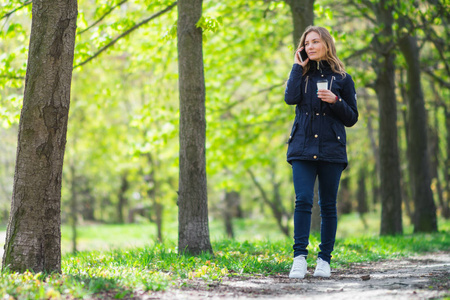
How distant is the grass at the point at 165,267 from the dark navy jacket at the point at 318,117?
4.12 ft

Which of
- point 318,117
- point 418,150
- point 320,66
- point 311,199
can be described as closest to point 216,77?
point 418,150

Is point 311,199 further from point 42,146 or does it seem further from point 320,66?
point 42,146

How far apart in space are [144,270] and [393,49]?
275 inches

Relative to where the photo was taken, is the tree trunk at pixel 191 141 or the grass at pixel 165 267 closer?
the grass at pixel 165 267

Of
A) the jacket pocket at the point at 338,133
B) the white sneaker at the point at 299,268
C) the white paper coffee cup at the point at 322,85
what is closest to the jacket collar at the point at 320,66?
the white paper coffee cup at the point at 322,85

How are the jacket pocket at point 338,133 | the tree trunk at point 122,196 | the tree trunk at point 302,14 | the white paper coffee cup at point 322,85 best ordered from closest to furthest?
the white paper coffee cup at point 322,85 < the jacket pocket at point 338,133 < the tree trunk at point 302,14 < the tree trunk at point 122,196

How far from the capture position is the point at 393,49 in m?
8.80

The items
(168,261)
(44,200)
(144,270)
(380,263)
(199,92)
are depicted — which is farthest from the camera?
(380,263)

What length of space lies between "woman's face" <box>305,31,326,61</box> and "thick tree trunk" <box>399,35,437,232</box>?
6.41 metres

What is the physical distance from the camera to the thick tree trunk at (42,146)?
364 cm

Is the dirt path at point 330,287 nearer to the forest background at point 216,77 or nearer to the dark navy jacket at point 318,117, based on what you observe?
the dark navy jacket at point 318,117

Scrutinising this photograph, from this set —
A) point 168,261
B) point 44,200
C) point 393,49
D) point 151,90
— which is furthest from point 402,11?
point 44,200

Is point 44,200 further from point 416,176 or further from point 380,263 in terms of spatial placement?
point 416,176

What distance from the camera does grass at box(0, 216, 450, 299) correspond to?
3.15 m
